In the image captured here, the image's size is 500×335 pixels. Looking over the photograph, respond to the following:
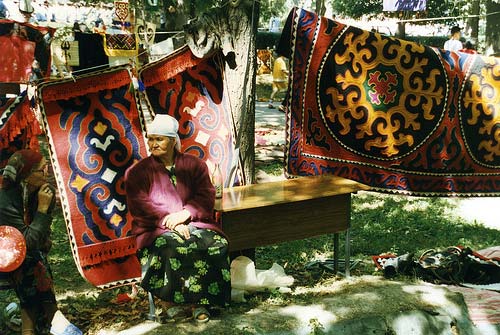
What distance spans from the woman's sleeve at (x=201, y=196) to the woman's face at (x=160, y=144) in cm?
24

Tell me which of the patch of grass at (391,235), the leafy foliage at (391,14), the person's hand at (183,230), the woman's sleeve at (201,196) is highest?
the leafy foliage at (391,14)

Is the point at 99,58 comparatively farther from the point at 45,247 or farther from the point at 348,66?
the point at 45,247

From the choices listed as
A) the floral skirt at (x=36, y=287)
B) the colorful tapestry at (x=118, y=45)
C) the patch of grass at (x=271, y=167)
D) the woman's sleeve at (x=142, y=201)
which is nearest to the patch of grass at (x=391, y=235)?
the patch of grass at (x=271, y=167)

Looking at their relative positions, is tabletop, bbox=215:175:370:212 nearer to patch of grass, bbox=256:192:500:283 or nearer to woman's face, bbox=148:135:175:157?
woman's face, bbox=148:135:175:157

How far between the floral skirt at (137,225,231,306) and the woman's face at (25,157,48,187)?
2.69 ft

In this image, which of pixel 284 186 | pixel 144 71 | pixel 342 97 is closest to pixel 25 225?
pixel 144 71

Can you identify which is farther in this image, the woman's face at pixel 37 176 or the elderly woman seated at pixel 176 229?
the elderly woman seated at pixel 176 229

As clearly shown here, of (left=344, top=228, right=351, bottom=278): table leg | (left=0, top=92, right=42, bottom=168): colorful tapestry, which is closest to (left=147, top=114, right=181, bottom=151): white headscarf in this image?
(left=0, top=92, right=42, bottom=168): colorful tapestry

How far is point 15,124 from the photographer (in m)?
4.95

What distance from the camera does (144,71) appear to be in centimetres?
455

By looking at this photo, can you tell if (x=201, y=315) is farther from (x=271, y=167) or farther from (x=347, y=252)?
(x=271, y=167)

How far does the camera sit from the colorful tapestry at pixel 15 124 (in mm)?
4930

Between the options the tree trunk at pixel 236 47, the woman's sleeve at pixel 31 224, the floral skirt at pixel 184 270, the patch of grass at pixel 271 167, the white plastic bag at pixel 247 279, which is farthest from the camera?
the patch of grass at pixel 271 167

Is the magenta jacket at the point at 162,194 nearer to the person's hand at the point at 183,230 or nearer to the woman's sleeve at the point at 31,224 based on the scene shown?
the person's hand at the point at 183,230
